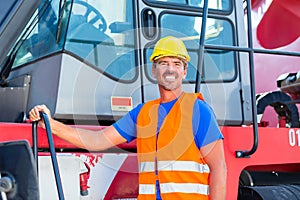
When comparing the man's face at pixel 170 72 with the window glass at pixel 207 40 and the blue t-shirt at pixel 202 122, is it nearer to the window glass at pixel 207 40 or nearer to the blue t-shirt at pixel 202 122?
the blue t-shirt at pixel 202 122

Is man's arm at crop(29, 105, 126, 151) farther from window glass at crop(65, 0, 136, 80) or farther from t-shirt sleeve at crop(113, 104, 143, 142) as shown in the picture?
window glass at crop(65, 0, 136, 80)

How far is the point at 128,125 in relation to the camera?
2904 millimetres

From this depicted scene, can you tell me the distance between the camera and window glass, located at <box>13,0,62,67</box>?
307 cm

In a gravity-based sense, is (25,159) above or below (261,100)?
below

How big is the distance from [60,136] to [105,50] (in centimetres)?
65

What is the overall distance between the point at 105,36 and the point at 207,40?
0.80m

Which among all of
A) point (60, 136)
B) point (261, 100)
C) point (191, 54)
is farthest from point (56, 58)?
point (261, 100)

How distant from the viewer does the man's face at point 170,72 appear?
2715mm

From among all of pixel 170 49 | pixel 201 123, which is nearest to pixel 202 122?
pixel 201 123

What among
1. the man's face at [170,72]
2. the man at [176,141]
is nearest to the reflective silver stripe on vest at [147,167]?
the man at [176,141]

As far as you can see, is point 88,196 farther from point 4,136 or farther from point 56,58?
point 56,58

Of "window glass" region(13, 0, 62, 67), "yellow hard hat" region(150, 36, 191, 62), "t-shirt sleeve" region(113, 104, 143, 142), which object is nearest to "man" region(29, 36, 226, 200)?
"yellow hard hat" region(150, 36, 191, 62)

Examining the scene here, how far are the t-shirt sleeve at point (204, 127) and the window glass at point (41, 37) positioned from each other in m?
0.87

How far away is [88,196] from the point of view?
281 centimetres
